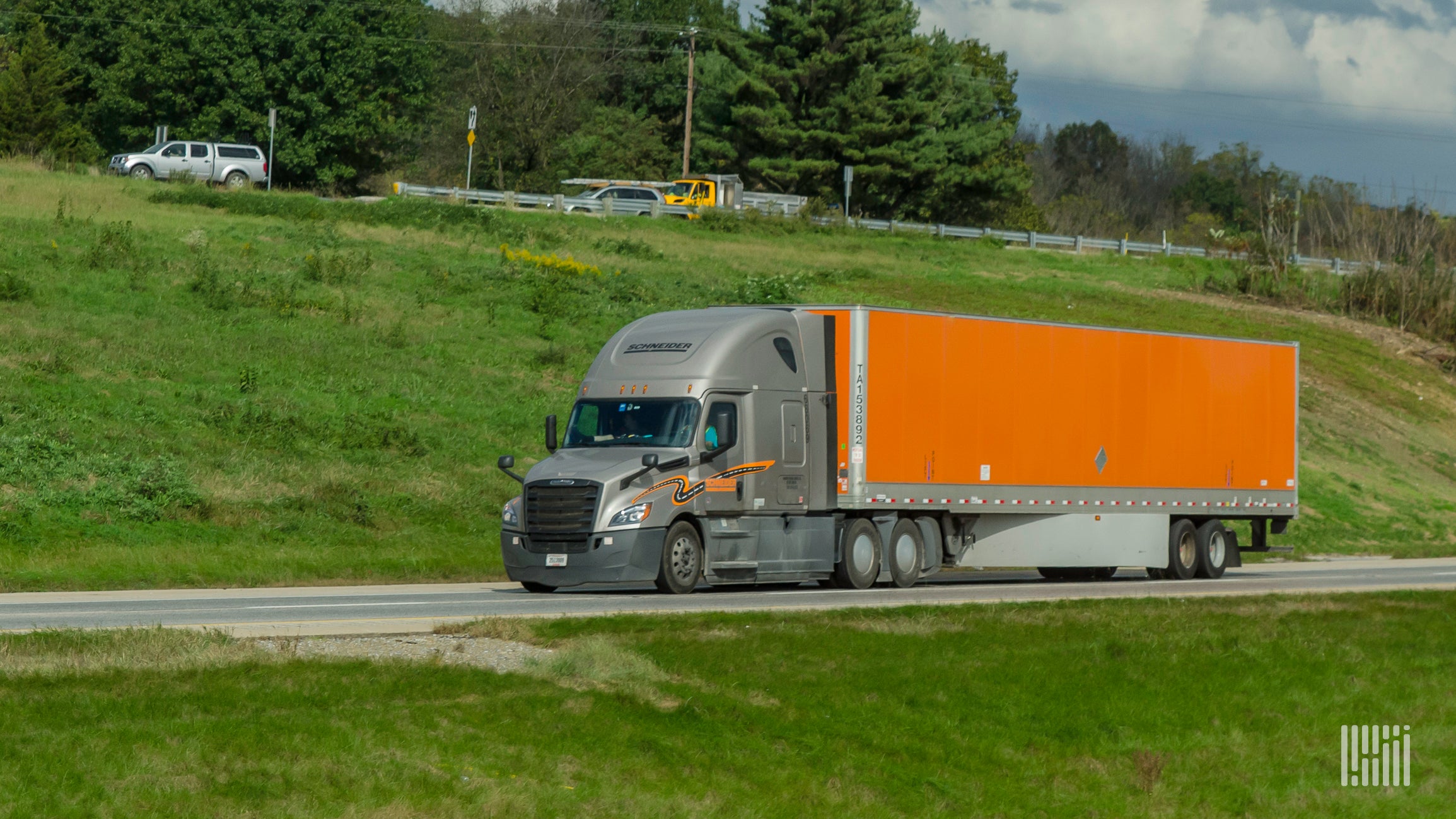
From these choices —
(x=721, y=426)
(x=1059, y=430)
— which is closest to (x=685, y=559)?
(x=721, y=426)

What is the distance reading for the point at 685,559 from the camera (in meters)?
20.3

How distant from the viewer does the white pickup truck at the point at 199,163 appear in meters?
58.5

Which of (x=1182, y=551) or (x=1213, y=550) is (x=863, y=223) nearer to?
(x=1213, y=550)

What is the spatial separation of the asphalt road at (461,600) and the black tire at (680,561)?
0.26m

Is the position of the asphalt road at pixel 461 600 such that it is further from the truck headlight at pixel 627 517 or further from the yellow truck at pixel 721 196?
the yellow truck at pixel 721 196

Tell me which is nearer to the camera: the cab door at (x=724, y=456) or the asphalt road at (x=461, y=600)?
the asphalt road at (x=461, y=600)

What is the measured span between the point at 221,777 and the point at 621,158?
8572 centimetres

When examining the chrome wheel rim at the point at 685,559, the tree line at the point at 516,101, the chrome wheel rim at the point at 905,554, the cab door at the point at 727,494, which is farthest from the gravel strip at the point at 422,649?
the tree line at the point at 516,101

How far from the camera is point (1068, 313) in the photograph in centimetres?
5319

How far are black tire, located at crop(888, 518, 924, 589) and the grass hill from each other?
19.2 feet

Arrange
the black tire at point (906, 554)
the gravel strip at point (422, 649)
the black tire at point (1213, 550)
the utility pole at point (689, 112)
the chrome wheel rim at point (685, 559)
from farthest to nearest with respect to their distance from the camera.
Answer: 1. the utility pole at point (689, 112)
2. the black tire at point (1213, 550)
3. the black tire at point (906, 554)
4. the chrome wheel rim at point (685, 559)
5. the gravel strip at point (422, 649)

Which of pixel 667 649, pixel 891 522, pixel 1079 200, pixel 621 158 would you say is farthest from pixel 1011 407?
pixel 1079 200

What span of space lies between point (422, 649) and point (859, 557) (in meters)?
10.3

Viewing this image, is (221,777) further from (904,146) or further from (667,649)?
(904,146)
